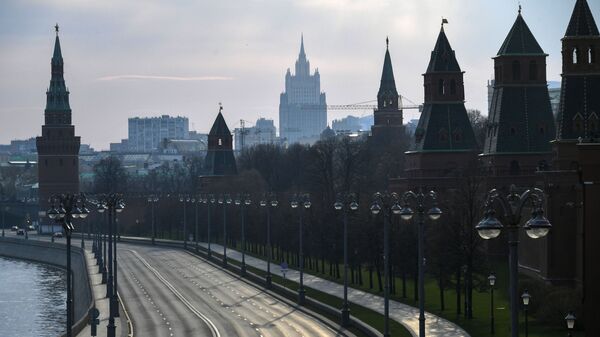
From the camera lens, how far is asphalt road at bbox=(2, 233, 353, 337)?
68938mm

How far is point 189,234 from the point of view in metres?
174

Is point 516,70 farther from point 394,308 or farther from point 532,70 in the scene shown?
point 394,308

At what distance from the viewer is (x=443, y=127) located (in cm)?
11638

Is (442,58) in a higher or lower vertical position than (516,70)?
higher

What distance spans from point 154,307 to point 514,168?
30.5m

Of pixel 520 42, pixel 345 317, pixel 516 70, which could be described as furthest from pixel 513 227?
pixel 520 42

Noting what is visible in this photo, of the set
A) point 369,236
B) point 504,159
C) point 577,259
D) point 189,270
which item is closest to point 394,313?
point 577,259

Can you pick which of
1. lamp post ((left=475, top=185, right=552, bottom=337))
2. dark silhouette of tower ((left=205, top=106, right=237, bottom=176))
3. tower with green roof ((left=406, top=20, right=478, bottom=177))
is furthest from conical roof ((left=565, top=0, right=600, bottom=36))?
dark silhouette of tower ((left=205, top=106, right=237, bottom=176))

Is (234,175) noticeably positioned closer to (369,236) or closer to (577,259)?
(369,236)

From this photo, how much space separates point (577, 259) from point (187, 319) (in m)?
21.2

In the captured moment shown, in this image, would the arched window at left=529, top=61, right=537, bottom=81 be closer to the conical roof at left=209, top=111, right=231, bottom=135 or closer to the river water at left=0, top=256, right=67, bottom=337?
the river water at left=0, top=256, right=67, bottom=337

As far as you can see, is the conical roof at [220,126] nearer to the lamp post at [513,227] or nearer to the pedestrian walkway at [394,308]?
the pedestrian walkway at [394,308]

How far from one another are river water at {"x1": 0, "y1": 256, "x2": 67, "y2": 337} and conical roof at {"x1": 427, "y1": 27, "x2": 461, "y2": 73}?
36137mm

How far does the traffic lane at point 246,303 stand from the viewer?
6888 centimetres
